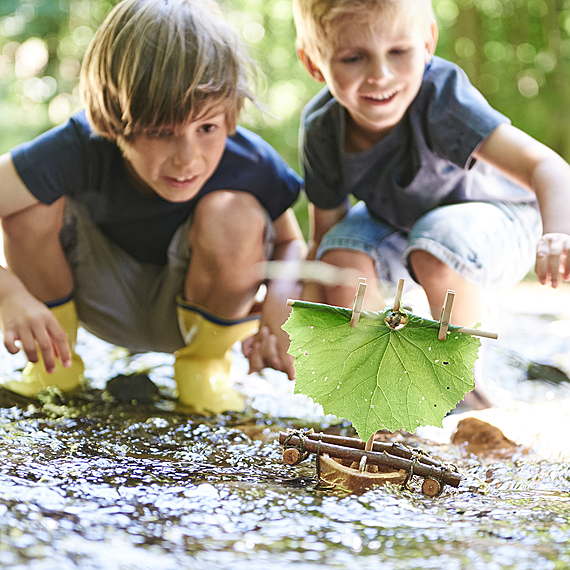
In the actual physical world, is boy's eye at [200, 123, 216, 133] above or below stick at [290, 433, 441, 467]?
above

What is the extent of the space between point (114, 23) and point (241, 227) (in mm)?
365

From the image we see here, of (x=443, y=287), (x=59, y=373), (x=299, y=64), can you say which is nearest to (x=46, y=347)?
(x=59, y=373)

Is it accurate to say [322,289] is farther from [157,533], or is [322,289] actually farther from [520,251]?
[157,533]

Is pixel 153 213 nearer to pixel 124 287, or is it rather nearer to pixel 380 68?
pixel 124 287

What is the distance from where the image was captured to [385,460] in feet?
2.08

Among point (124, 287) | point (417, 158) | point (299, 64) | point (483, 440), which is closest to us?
point (483, 440)

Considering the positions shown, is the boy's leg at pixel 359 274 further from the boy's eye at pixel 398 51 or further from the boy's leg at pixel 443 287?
the boy's eye at pixel 398 51

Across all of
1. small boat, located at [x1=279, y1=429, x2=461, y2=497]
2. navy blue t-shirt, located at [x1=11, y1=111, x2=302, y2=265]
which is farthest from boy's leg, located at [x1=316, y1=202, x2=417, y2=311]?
small boat, located at [x1=279, y1=429, x2=461, y2=497]

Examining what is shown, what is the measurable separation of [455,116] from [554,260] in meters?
0.29

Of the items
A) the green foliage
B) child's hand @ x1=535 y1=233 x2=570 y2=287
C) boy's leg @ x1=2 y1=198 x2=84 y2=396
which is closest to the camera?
child's hand @ x1=535 y1=233 x2=570 y2=287

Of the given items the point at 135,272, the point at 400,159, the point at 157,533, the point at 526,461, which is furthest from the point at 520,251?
the point at 157,533

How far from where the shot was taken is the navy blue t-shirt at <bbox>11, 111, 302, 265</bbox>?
1.00 metres

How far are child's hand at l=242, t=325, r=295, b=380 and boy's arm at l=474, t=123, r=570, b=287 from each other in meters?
0.41

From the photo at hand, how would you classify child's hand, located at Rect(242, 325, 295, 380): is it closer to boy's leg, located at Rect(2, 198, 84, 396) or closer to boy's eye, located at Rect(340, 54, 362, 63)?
boy's leg, located at Rect(2, 198, 84, 396)
